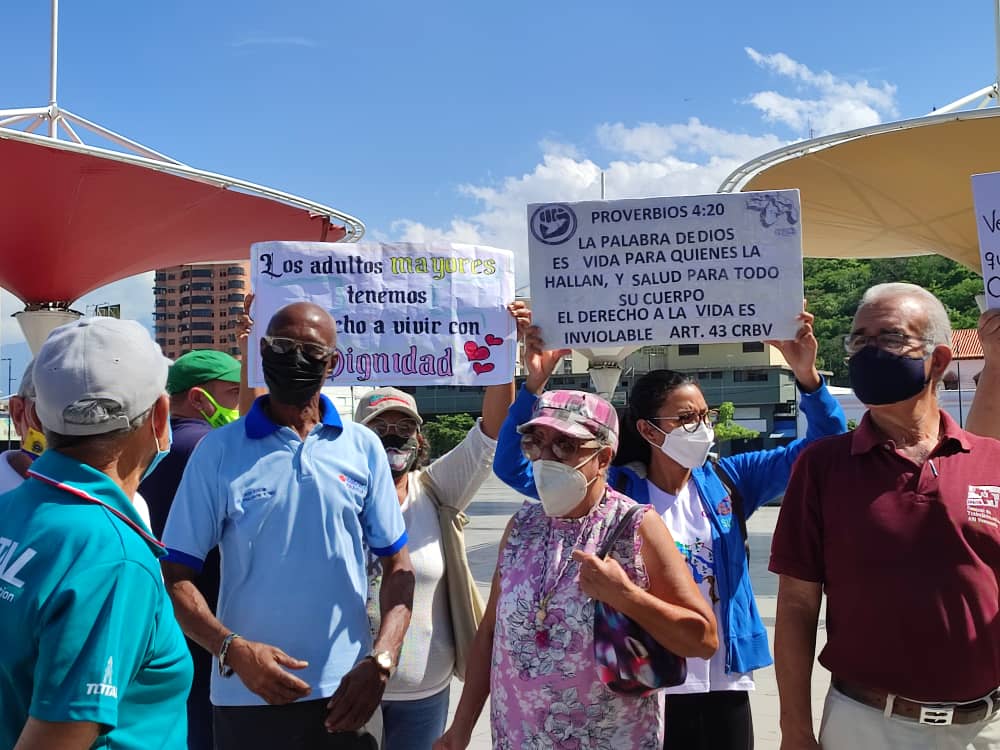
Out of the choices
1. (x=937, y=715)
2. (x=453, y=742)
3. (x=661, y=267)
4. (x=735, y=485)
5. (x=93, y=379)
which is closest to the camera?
(x=93, y=379)

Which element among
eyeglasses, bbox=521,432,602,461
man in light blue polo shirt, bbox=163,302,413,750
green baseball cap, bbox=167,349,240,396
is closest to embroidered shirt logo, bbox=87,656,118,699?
man in light blue polo shirt, bbox=163,302,413,750

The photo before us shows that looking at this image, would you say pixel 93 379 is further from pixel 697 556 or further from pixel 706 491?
pixel 706 491

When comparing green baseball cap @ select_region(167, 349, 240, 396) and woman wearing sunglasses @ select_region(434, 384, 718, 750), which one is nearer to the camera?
woman wearing sunglasses @ select_region(434, 384, 718, 750)

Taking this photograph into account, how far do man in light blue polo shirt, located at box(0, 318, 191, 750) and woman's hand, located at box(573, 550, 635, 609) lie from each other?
1.07m

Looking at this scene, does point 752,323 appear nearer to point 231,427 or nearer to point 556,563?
point 556,563

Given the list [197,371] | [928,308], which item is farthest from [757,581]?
[928,308]

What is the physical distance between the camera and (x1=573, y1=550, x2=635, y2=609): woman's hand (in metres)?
2.51

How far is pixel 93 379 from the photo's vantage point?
1.86 m

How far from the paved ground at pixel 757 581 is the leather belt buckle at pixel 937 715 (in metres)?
3.01

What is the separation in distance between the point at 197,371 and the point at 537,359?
4.87ft

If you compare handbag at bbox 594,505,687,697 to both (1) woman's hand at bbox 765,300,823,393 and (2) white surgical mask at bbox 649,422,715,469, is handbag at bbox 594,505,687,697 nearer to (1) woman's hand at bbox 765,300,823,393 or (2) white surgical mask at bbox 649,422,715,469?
(2) white surgical mask at bbox 649,422,715,469

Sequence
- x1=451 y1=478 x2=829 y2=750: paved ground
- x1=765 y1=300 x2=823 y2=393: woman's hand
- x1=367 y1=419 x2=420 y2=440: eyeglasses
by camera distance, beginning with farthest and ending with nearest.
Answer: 1. x1=451 y1=478 x2=829 y2=750: paved ground
2. x1=367 y1=419 x2=420 y2=440: eyeglasses
3. x1=765 y1=300 x2=823 y2=393: woman's hand

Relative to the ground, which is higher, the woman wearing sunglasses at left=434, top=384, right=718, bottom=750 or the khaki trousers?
the woman wearing sunglasses at left=434, top=384, right=718, bottom=750

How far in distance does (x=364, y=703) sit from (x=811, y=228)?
20338 millimetres
